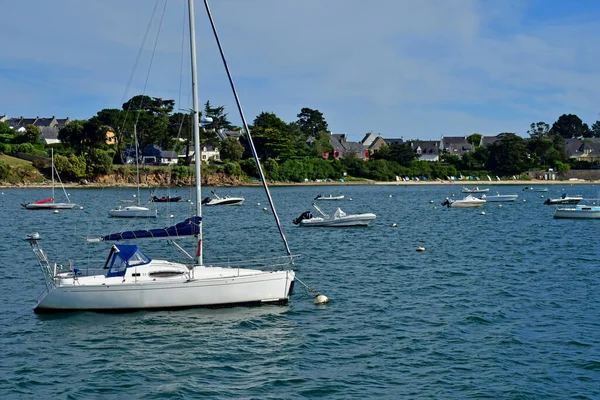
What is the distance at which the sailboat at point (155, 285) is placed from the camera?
2569 centimetres

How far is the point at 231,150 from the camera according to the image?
169m

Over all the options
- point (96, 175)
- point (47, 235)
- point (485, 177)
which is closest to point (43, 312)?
point (47, 235)

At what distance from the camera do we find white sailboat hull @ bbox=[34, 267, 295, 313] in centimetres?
2561

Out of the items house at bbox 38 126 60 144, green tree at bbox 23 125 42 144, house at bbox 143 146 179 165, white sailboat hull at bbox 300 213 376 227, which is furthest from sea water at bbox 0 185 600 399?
house at bbox 38 126 60 144

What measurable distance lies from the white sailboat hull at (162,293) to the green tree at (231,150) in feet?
469

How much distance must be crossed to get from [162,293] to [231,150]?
473 ft

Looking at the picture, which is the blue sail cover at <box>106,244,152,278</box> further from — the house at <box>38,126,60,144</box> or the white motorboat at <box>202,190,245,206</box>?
the house at <box>38,126,60,144</box>

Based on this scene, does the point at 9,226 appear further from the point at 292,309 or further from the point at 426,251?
the point at 292,309

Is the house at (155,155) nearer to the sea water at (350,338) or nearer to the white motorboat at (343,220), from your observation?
the white motorboat at (343,220)

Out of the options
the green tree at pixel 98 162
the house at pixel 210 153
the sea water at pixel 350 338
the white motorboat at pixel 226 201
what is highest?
the house at pixel 210 153

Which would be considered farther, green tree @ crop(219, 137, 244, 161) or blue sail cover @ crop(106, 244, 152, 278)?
green tree @ crop(219, 137, 244, 161)

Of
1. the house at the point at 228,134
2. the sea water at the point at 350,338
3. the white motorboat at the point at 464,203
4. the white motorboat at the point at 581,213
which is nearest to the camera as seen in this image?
the sea water at the point at 350,338

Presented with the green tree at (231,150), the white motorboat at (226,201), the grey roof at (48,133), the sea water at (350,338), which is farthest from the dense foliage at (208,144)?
the sea water at (350,338)

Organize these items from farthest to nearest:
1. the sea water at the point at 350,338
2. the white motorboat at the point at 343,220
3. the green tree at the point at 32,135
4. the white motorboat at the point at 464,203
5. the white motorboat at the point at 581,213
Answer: the green tree at the point at 32,135, the white motorboat at the point at 464,203, the white motorboat at the point at 581,213, the white motorboat at the point at 343,220, the sea water at the point at 350,338
